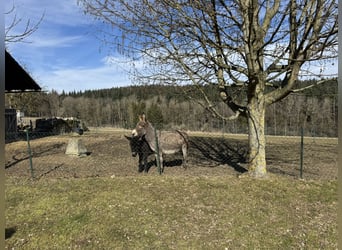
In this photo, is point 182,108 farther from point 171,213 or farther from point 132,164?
point 171,213

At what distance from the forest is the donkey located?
1.52 feet

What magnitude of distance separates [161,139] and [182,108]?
47.9 meters

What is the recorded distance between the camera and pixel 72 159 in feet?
41.8

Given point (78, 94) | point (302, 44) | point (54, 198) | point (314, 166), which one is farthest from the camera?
point (78, 94)

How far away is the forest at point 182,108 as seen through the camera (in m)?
8.11

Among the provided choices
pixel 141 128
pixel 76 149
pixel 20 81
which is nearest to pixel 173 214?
pixel 141 128

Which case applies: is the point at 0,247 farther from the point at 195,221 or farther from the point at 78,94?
the point at 78,94

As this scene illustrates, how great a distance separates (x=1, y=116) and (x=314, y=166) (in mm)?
12254

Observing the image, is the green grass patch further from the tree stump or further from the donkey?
the tree stump

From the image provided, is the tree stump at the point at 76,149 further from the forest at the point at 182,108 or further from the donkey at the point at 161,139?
the donkey at the point at 161,139

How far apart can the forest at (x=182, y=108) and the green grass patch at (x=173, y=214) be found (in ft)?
6.38

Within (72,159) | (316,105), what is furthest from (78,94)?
(72,159)

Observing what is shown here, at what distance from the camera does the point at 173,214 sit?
217 inches

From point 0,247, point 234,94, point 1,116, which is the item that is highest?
point 234,94
